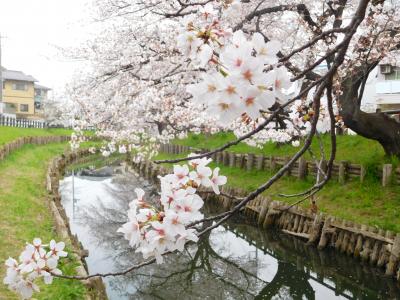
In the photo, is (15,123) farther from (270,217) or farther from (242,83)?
(242,83)

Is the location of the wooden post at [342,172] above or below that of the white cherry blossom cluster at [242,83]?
below

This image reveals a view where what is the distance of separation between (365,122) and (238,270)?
5389 mm

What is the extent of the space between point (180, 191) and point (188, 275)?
8388 mm

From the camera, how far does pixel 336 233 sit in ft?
34.2

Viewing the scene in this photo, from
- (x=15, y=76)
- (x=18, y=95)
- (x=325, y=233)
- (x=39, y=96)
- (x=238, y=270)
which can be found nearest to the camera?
(x=238, y=270)

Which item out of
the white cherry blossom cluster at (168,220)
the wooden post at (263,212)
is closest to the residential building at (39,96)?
the wooden post at (263,212)

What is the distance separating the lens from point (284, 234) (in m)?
12.1

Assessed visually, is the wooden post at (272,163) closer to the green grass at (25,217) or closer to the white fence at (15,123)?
the green grass at (25,217)

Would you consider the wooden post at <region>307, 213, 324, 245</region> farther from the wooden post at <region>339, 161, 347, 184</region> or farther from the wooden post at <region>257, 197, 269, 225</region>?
the wooden post at <region>339, 161, 347, 184</region>

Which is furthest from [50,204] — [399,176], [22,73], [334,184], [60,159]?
[22,73]

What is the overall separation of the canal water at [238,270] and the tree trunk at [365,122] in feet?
11.8

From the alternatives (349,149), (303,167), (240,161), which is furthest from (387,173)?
(240,161)

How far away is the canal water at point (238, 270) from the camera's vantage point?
29.1ft

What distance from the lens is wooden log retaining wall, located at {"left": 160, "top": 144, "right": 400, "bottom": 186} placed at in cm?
1170
